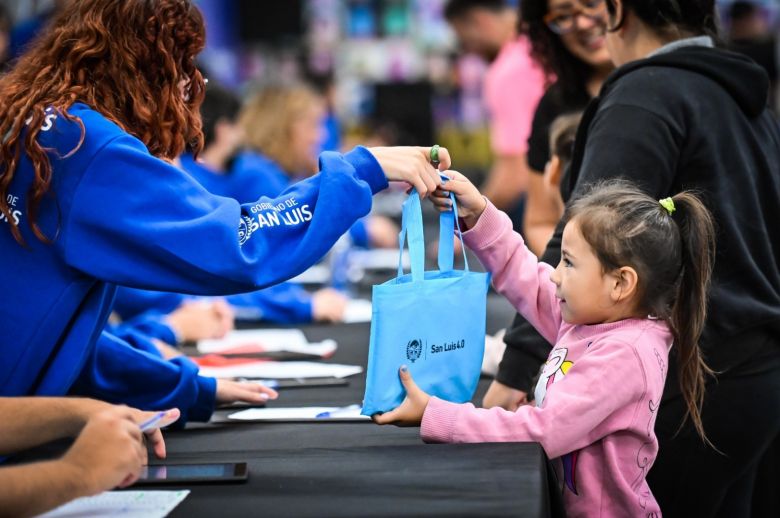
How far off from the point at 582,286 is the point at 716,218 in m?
0.39

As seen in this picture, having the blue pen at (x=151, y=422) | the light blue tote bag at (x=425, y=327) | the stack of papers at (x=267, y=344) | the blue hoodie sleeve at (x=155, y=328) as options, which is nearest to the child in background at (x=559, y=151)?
the stack of papers at (x=267, y=344)

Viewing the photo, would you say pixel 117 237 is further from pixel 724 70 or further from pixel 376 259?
pixel 376 259

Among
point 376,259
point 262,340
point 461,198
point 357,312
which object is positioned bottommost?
point 376,259

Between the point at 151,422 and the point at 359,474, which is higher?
the point at 151,422

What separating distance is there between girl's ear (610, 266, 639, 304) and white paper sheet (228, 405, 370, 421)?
1.87ft

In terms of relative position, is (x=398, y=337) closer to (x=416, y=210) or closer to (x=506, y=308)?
(x=416, y=210)

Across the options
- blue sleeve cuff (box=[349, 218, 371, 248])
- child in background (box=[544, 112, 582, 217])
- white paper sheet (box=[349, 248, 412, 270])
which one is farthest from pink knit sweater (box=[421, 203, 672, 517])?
blue sleeve cuff (box=[349, 218, 371, 248])

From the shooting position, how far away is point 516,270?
87.1 inches

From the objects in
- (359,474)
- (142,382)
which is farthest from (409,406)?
(142,382)

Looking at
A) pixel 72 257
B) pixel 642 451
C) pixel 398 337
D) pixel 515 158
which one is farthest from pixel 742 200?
pixel 515 158

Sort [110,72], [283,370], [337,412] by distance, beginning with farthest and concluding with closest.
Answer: [283,370] < [337,412] < [110,72]

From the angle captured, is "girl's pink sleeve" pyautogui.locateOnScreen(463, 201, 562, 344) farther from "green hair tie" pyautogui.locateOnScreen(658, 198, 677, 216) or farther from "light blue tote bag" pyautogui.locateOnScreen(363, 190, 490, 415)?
"green hair tie" pyautogui.locateOnScreen(658, 198, 677, 216)

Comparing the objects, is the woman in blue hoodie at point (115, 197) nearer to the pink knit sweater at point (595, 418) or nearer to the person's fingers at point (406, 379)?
the person's fingers at point (406, 379)

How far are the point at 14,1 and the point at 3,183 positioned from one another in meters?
7.00
